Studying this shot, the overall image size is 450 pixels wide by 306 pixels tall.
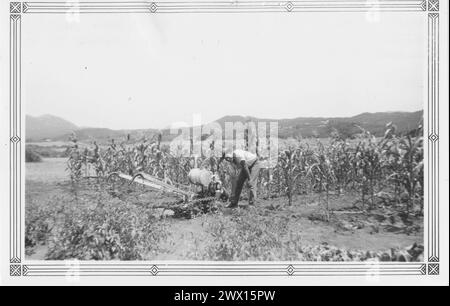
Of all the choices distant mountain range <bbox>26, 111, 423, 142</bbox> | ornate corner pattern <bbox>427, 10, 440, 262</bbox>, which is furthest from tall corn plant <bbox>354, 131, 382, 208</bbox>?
ornate corner pattern <bbox>427, 10, 440, 262</bbox>

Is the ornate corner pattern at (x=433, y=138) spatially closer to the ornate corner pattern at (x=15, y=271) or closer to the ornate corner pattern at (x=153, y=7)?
the ornate corner pattern at (x=153, y=7)

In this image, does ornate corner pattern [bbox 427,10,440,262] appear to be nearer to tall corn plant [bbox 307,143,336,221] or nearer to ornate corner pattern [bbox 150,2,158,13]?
tall corn plant [bbox 307,143,336,221]

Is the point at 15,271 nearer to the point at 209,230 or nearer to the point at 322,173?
the point at 209,230

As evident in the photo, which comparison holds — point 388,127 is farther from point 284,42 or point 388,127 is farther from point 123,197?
point 123,197

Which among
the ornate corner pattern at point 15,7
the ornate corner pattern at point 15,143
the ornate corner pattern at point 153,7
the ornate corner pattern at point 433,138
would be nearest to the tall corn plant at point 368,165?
the ornate corner pattern at point 433,138

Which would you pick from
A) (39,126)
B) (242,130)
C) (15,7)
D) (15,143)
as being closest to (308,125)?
(242,130)

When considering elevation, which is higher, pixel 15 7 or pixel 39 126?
pixel 15 7
